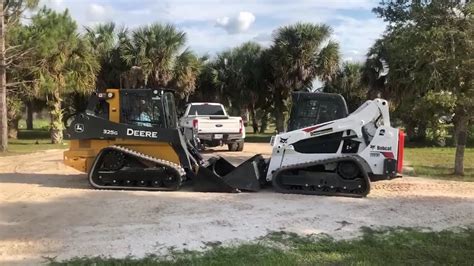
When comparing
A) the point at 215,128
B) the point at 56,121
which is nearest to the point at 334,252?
the point at 215,128

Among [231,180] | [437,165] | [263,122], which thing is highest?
[263,122]

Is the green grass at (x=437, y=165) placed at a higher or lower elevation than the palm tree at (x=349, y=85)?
lower

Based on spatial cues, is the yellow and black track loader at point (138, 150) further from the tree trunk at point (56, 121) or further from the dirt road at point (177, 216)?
the tree trunk at point (56, 121)

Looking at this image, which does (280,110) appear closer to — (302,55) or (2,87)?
(302,55)

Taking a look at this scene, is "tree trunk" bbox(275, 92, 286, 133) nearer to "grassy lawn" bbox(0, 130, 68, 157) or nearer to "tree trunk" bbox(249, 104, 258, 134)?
"tree trunk" bbox(249, 104, 258, 134)

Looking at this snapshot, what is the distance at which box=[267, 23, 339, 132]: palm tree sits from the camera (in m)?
29.6

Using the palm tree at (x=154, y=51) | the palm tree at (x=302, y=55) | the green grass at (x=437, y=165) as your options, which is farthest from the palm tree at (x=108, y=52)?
the green grass at (x=437, y=165)

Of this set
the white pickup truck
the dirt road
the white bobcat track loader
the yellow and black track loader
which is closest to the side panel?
the yellow and black track loader

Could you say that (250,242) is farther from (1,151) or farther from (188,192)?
(1,151)

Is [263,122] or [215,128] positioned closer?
[215,128]

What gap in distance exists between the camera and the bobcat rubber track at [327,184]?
9875 millimetres

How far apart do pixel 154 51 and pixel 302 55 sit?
7590mm

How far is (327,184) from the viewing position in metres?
10.0

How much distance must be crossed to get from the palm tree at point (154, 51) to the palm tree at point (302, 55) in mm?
5349
